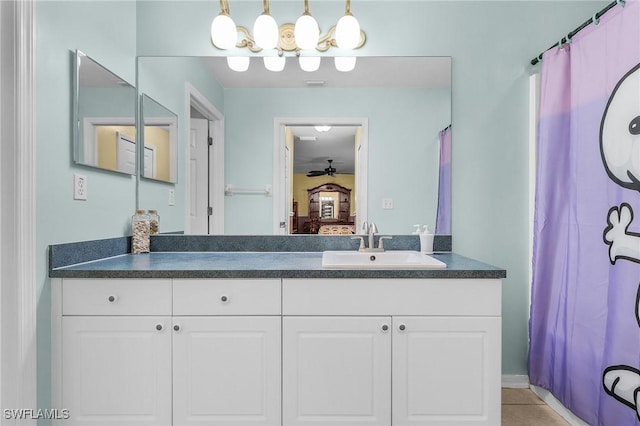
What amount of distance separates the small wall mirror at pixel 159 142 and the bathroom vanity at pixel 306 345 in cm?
81

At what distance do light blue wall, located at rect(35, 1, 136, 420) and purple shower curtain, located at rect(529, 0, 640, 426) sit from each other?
85.7 inches

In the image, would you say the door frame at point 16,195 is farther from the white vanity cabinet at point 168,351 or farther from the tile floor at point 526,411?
the tile floor at point 526,411

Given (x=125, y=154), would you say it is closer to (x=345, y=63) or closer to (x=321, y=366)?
(x=345, y=63)

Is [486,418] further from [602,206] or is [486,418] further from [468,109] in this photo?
[468,109]

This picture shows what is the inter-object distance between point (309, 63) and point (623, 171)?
1549 mm

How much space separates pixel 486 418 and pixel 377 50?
1.86 metres

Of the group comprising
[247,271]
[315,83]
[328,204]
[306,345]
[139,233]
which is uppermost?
[315,83]

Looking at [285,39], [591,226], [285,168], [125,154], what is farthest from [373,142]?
[125,154]

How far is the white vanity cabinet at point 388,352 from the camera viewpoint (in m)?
1.58

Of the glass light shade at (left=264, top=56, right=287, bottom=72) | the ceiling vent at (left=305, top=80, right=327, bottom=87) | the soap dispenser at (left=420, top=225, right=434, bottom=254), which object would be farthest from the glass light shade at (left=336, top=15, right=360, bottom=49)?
the soap dispenser at (left=420, top=225, right=434, bottom=254)

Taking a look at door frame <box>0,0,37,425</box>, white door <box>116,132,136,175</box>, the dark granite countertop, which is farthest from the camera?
white door <box>116,132,136,175</box>

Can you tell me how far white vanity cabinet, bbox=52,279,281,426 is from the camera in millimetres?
1567

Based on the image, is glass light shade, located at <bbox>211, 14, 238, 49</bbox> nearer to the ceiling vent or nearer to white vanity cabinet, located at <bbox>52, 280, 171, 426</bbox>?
the ceiling vent

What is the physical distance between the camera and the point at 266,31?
2.10 m
